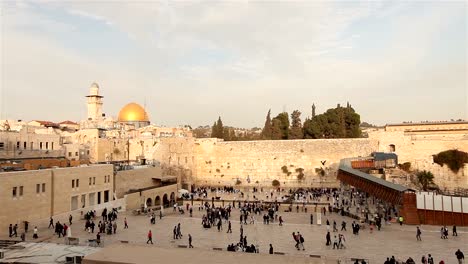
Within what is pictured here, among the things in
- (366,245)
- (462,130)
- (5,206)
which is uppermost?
(462,130)

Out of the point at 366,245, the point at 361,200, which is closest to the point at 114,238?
the point at 366,245

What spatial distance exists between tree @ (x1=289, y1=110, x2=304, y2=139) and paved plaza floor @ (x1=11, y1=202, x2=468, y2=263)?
1041 inches

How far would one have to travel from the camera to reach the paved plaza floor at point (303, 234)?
14.0 m

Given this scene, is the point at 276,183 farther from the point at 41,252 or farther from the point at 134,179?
the point at 41,252

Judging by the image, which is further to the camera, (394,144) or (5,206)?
(394,144)

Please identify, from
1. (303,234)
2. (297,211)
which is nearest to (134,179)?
(297,211)

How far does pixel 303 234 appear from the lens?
1761 centimetres

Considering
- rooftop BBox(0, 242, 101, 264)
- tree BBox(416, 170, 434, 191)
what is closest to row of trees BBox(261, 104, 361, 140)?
tree BBox(416, 170, 434, 191)

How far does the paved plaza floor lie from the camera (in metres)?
14.0

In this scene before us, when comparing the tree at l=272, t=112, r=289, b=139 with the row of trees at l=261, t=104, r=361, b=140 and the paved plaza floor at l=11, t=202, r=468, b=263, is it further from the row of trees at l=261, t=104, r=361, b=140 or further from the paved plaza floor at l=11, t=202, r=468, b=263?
the paved plaza floor at l=11, t=202, r=468, b=263

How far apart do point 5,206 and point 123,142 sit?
920 inches

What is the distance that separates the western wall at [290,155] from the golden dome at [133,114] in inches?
551

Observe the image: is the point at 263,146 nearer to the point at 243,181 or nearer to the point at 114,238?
the point at 243,181

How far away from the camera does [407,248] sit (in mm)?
14359
